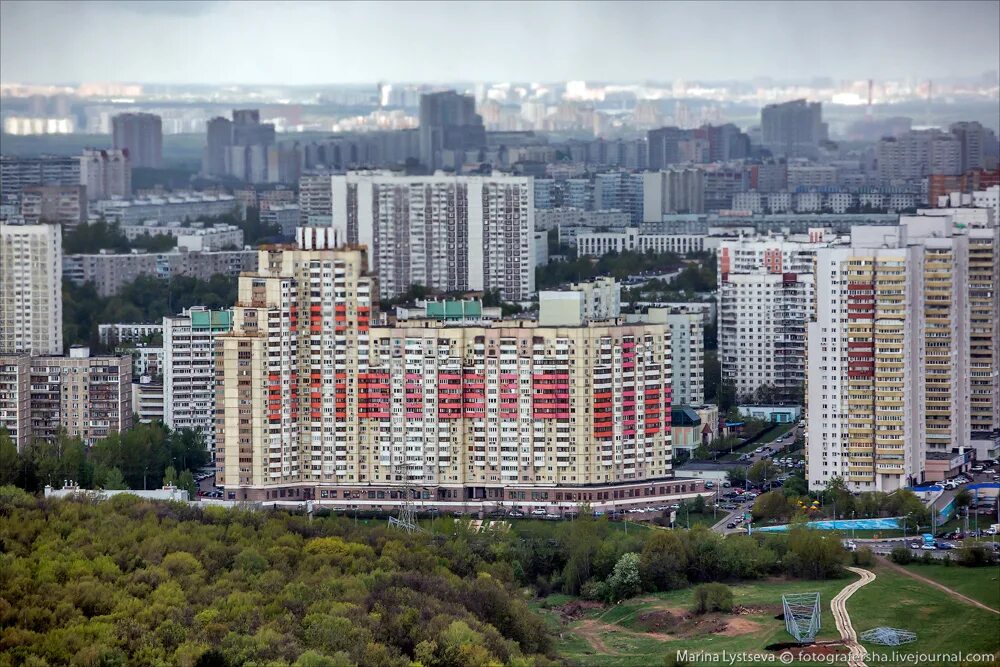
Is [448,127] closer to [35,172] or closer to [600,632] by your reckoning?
[35,172]

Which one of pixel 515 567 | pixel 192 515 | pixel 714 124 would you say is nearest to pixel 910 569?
pixel 515 567

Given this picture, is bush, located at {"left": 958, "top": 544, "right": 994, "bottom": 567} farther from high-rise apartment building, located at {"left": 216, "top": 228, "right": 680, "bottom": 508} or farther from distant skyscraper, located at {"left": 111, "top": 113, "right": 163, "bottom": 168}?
distant skyscraper, located at {"left": 111, "top": 113, "right": 163, "bottom": 168}

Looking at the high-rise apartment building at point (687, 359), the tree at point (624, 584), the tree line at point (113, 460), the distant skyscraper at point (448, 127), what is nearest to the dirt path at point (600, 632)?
the tree at point (624, 584)

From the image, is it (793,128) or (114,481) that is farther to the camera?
(793,128)

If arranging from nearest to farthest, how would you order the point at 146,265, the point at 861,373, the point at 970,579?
1. the point at 970,579
2. the point at 861,373
3. the point at 146,265

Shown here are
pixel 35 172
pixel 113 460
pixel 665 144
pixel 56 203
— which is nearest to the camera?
pixel 113 460

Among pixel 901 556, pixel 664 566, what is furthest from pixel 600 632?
pixel 901 556

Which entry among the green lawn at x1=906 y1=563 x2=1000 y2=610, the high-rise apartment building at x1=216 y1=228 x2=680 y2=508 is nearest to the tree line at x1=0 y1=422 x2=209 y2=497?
the high-rise apartment building at x1=216 y1=228 x2=680 y2=508

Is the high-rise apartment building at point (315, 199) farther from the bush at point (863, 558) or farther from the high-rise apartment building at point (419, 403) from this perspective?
the bush at point (863, 558)
